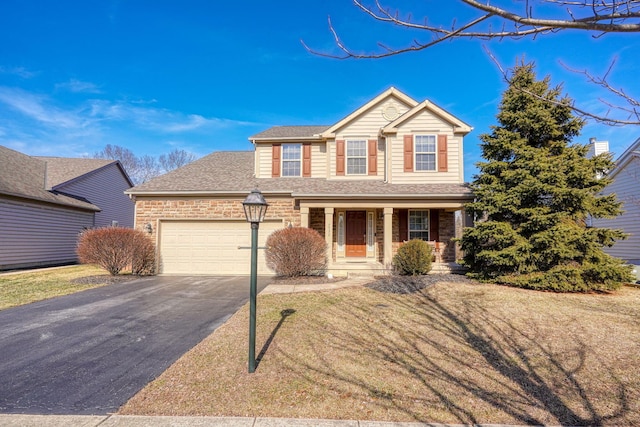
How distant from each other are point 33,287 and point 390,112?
43.8 feet

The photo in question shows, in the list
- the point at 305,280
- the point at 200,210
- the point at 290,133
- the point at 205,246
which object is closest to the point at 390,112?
the point at 290,133

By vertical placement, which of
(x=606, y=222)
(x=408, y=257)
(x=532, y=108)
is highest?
(x=532, y=108)

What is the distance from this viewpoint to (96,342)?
15.8 feet

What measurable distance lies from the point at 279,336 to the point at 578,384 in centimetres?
373

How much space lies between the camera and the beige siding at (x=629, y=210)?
1258 centimetres

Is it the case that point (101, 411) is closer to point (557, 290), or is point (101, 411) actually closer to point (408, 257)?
point (408, 257)

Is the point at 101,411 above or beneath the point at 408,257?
beneath

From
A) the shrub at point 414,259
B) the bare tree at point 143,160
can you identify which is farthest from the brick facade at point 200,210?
the bare tree at point 143,160

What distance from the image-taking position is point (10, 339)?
16.1 ft

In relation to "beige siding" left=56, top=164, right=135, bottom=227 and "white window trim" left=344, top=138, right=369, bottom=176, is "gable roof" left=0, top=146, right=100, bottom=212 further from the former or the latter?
"white window trim" left=344, top=138, right=369, bottom=176

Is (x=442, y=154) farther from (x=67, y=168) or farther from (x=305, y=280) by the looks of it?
(x=67, y=168)

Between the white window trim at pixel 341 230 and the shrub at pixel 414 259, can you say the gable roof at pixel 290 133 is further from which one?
the shrub at pixel 414 259

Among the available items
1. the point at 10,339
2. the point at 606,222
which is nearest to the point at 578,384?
the point at 10,339

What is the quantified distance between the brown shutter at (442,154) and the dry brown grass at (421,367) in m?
6.53
